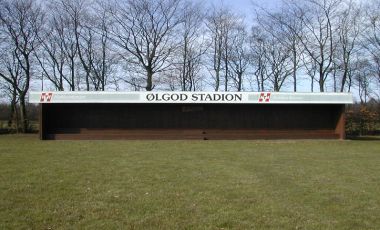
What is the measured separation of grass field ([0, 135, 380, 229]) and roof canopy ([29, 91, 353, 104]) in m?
13.6

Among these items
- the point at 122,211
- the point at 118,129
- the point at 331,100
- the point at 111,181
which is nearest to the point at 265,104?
the point at 331,100

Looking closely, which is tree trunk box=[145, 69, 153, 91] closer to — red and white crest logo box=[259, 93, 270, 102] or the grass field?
red and white crest logo box=[259, 93, 270, 102]

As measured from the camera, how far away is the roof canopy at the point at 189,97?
28.4m

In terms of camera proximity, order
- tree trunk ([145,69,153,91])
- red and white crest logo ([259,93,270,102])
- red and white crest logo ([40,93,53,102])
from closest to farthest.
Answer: red and white crest logo ([40,93,53,102]), red and white crest logo ([259,93,270,102]), tree trunk ([145,69,153,91])

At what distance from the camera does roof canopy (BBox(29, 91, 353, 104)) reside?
28422 millimetres

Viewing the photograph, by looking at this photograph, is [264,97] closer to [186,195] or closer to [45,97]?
[45,97]

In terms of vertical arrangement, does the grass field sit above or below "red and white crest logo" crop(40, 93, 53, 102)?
below

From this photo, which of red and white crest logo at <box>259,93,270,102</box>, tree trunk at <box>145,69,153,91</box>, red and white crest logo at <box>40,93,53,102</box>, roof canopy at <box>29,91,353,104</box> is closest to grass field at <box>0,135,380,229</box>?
roof canopy at <box>29,91,353,104</box>

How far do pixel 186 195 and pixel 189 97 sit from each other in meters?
20.2

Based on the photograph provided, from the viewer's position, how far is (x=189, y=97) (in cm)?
2909

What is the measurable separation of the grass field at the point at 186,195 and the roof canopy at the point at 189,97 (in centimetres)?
1355

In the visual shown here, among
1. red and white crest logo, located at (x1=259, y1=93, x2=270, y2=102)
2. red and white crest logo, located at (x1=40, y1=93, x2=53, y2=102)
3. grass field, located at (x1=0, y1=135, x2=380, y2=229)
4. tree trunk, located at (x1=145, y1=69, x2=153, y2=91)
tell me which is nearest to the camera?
grass field, located at (x1=0, y1=135, x2=380, y2=229)

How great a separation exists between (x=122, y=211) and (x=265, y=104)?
76.3 ft

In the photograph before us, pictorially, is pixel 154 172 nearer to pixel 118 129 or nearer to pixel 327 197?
pixel 327 197
